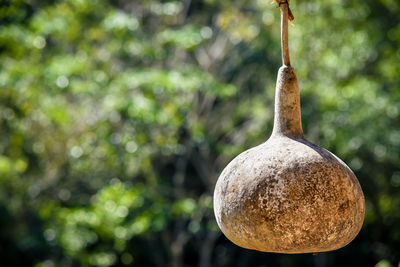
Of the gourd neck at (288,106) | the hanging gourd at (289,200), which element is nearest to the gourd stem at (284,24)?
the hanging gourd at (289,200)

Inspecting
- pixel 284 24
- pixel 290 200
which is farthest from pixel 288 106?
pixel 290 200

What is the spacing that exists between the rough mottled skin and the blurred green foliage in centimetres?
295

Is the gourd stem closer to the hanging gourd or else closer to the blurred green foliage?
the hanging gourd

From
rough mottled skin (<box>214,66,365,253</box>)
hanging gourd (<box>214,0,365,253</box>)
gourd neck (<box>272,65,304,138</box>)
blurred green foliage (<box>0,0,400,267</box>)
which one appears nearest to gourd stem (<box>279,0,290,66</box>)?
hanging gourd (<box>214,0,365,253</box>)

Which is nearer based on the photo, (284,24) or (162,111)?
(284,24)

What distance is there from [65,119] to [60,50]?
1439mm

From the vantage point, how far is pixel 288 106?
2.09m

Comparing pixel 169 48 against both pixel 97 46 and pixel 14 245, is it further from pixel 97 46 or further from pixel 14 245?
pixel 14 245

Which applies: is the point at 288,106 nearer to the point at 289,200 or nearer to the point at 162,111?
the point at 289,200

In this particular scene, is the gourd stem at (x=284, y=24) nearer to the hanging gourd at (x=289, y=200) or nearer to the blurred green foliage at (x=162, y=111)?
the hanging gourd at (x=289, y=200)

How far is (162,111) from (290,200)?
4.17 meters

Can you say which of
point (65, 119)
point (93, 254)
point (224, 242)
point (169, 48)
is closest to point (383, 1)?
point (169, 48)

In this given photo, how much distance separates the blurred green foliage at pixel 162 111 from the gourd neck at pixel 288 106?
281cm

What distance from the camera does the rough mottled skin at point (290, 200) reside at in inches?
72.8
